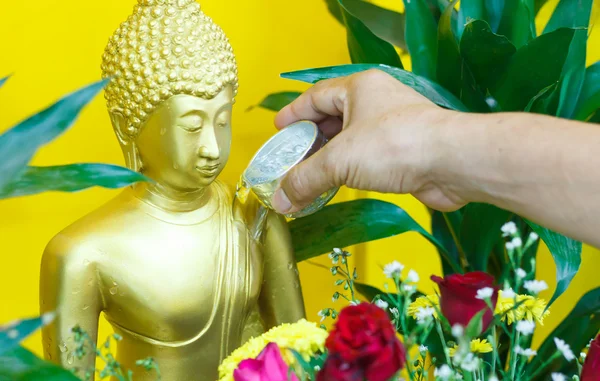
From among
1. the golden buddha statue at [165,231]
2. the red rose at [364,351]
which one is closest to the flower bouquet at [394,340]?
the red rose at [364,351]

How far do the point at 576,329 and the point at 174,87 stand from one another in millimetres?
714

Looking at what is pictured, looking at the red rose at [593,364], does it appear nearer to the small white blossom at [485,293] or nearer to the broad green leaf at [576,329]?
the small white blossom at [485,293]

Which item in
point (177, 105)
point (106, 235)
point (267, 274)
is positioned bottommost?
point (267, 274)

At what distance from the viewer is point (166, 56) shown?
80 centimetres

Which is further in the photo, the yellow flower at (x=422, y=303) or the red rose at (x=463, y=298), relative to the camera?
the yellow flower at (x=422, y=303)

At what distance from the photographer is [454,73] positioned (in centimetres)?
101

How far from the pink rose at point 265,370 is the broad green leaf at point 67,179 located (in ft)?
0.48

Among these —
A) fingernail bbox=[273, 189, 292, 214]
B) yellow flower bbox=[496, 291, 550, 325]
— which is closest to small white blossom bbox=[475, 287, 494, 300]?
yellow flower bbox=[496, 291, 550, 325]

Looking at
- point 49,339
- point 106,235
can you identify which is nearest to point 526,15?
point 106,235

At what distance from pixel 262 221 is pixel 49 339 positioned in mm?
303

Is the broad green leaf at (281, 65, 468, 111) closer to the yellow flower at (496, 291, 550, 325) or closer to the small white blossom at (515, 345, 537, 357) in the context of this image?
the yellow flower at (496, 291, 550, 325)

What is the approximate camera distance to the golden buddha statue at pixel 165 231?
2.65 feet

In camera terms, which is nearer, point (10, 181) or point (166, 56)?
point (10, 181)

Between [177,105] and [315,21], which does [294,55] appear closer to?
[315,21]
